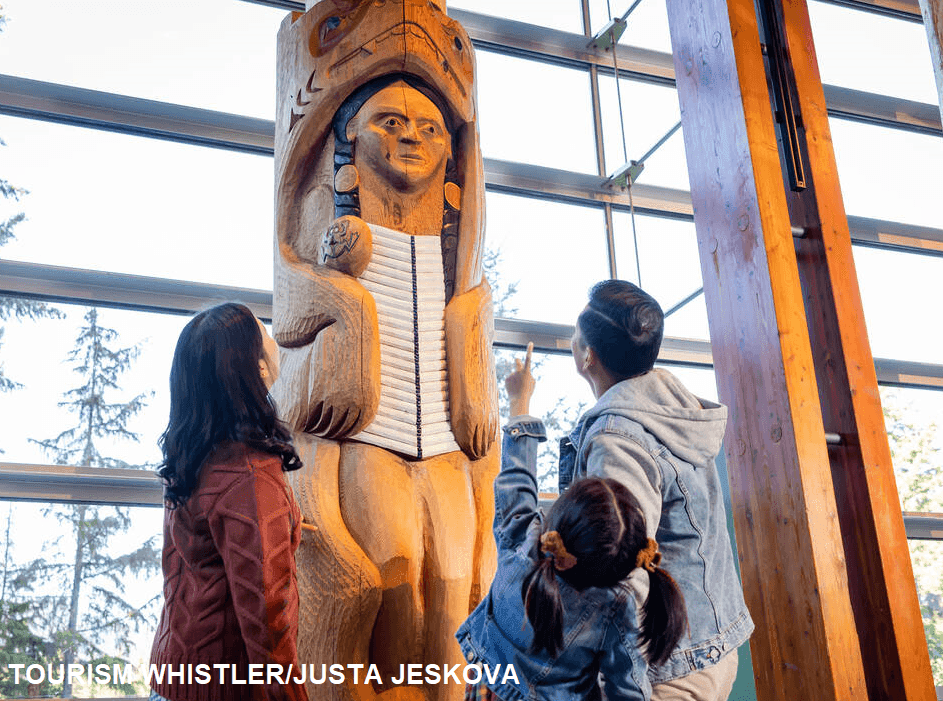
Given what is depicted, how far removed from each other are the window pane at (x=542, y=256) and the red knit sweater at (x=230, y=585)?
3.78 m

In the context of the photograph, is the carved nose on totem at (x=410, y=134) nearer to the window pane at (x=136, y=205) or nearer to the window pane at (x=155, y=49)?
the window pane at (x=136, y=205)

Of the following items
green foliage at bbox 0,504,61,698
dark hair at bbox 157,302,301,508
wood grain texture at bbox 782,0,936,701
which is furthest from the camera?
green foliage at bbox 0,504,61,698

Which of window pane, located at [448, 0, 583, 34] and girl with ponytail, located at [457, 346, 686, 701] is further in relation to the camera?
window pane, located at [448, 0, 583, 34]

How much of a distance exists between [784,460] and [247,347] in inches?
78.4

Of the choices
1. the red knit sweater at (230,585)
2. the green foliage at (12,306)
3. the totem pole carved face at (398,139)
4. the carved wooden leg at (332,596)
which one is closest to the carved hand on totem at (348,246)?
the totem pole carved face at (398,139)

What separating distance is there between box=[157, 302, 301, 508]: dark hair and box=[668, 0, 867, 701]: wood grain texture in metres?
1.89

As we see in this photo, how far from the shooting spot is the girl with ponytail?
5.67 feet

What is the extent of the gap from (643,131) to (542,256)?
1.24 metres

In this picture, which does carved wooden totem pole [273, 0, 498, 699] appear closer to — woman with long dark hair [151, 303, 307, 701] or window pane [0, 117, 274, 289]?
woman with long dark hair [151, 303, 307, 701]

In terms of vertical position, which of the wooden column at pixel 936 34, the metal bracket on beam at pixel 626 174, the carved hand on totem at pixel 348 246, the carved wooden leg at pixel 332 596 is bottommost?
the carved wooden leg at pixel 332 596

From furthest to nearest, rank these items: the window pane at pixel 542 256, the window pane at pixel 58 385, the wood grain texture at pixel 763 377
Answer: the window pane at pixel 542 256
the window pane at pixel 58 385
the wood grain texture at pixel 763 377

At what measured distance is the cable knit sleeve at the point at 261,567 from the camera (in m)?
1.72

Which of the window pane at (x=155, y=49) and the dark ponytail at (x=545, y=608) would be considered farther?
the window pane at (x=155, y=49)

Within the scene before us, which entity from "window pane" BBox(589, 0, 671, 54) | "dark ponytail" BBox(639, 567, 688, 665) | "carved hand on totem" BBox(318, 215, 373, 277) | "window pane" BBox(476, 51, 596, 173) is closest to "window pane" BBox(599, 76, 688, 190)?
"window pane" BBox(476, 51, 596, 173)
